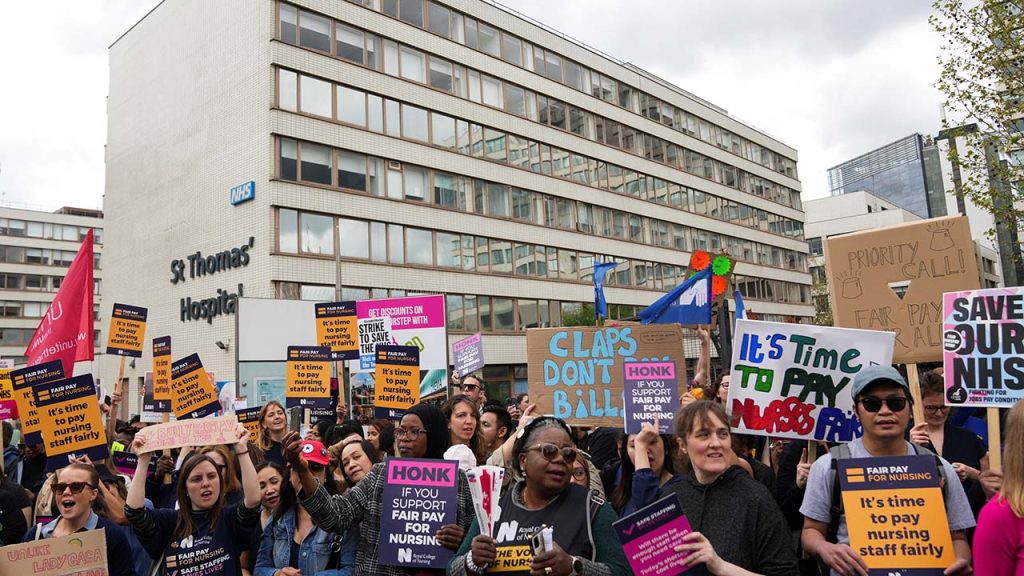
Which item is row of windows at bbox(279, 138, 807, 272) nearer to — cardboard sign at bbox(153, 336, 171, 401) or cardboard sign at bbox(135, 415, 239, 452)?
cardboard sign at bbox(153, 336, 171, 401)

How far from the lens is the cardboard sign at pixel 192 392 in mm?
9031

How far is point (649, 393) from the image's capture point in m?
6.03

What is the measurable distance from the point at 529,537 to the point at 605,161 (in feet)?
134

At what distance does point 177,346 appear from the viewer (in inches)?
1224

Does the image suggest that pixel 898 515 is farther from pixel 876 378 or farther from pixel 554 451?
pixel 554 451

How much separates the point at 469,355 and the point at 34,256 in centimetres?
7471

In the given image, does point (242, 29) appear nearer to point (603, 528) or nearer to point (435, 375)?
point (435, 375)

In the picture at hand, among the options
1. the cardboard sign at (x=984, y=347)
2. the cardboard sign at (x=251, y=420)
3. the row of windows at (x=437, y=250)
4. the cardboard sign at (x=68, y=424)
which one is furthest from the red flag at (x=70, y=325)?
the row of windows at (x=437, y=250)

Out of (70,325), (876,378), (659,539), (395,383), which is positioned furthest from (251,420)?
(876,378)

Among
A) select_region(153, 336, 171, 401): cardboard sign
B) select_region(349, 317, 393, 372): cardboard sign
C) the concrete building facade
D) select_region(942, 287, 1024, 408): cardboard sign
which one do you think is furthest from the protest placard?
select_region(942, 287, 1024, 408): cardboard sign

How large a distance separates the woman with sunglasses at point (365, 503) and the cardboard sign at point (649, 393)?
69.2 inches

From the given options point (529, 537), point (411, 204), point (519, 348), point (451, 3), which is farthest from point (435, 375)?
point (451, 3)

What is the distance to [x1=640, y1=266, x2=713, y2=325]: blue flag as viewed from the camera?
35.2 feet

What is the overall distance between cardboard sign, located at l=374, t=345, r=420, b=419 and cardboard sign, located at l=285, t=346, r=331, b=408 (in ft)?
3.88
